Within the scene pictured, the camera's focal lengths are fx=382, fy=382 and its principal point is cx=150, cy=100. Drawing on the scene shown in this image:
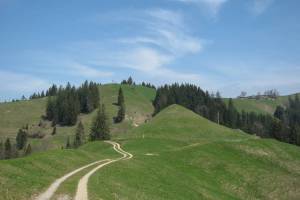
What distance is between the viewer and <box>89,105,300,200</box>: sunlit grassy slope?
124ft

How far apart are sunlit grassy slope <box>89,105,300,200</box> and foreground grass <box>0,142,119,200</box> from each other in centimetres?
394

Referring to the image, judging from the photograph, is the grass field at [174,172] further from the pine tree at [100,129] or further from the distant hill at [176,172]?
the pine tree at [100,129]

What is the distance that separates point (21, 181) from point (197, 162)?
136 feet

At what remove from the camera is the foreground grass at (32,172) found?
25.8 m

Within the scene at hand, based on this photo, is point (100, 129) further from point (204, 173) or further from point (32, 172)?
point (32, 172)

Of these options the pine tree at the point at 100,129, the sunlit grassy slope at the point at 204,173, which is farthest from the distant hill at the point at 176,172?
the pine tree at the point at 100,129

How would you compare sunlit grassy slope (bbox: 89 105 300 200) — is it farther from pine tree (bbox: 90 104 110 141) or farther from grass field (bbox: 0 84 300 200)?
pine tree (bbox: 90 104 110 141)

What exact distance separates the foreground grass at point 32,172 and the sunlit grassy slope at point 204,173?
394cm

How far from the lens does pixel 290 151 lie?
79375mm

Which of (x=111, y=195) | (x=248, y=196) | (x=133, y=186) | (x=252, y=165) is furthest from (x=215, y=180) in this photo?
(x=111, y=195)

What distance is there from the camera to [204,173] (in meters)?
60.5

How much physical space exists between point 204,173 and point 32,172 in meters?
33.4

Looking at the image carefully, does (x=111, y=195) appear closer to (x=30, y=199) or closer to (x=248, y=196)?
(x=30, y=199)

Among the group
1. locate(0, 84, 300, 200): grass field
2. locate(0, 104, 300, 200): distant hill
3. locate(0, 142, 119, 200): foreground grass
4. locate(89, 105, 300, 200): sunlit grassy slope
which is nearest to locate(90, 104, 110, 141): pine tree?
locate(0, 84, 300, 200): grass field
